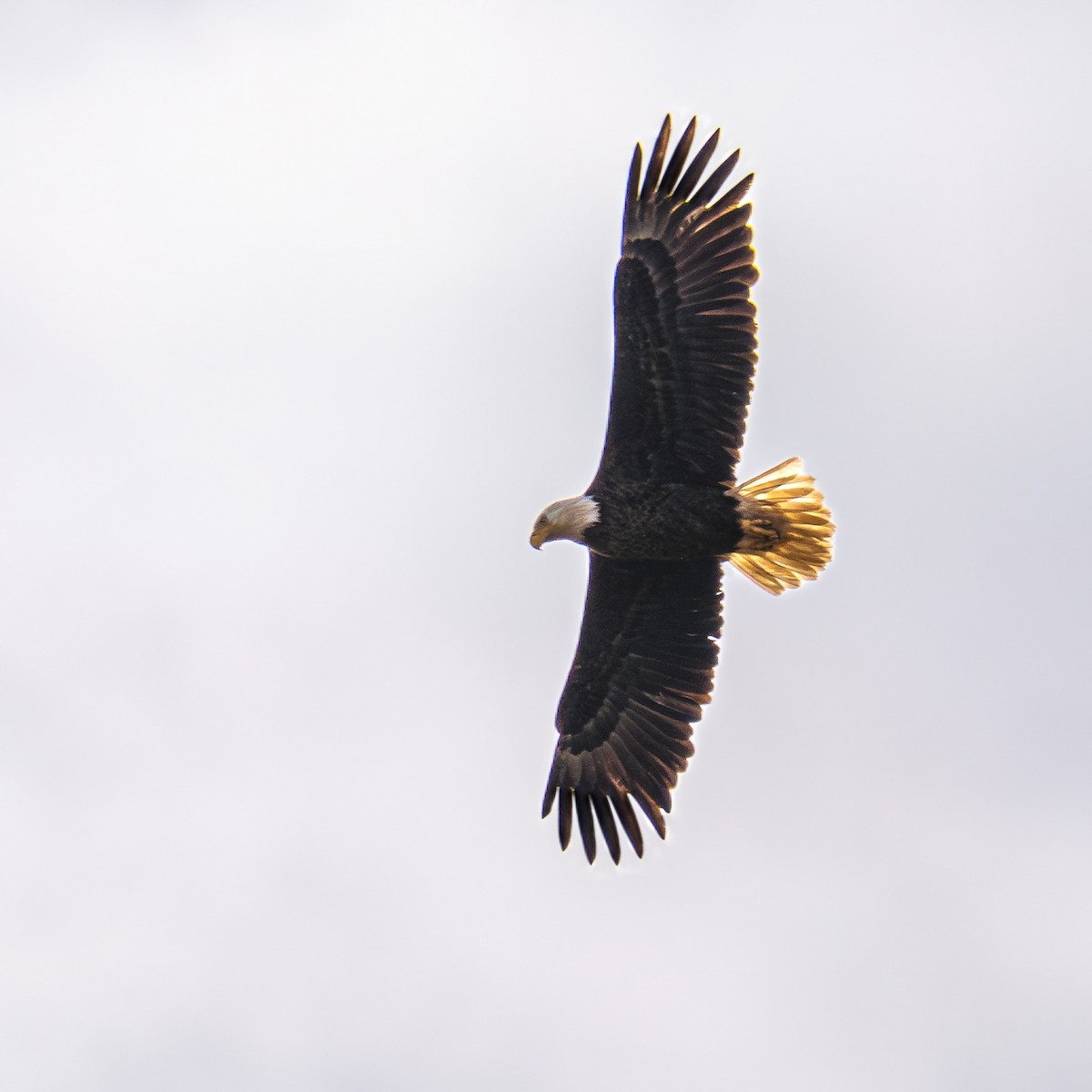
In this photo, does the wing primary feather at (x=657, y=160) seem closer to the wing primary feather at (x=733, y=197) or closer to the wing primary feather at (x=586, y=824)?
the wing primary feather at (x=733, y=197)

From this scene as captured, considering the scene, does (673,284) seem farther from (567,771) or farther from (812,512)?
(567,771)

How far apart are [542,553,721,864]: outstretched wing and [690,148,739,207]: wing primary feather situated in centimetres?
241

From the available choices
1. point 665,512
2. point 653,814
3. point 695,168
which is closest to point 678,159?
point 695,168

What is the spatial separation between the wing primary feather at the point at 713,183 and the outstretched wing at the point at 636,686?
2.41 m

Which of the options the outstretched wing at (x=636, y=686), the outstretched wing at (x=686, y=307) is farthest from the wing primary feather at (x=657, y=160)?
the outstretched wing at (x=636, y=686)

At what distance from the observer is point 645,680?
1339 centimetres

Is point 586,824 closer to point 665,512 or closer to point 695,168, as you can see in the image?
point 665,512

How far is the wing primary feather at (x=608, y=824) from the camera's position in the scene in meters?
13.2

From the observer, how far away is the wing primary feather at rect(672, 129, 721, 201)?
12.6m

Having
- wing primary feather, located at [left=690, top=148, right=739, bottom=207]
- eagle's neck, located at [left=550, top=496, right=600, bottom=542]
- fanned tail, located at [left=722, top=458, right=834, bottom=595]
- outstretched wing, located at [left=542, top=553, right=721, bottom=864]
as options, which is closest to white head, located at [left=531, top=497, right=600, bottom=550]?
eagle's neck, located at [left=550, top=496, right=600, bottom=542]

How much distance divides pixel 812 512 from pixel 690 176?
2.42 meters

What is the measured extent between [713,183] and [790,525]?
7.68ft

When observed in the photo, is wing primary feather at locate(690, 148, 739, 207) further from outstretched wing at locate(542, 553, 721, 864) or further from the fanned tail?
outstretched wing at locate(542, 553, 721, 864)

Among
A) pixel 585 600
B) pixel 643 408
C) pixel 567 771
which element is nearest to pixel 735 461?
pixel 643 408
